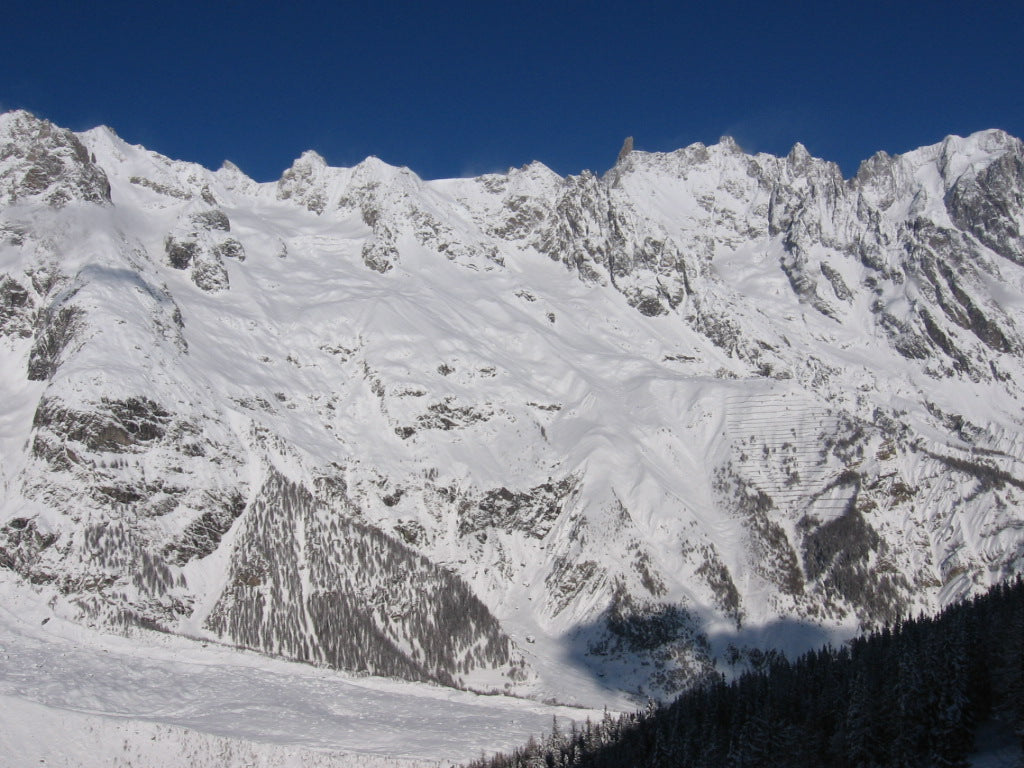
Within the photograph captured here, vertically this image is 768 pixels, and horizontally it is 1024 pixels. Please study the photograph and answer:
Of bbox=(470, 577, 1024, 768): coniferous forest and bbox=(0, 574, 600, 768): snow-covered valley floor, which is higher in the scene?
bbox=(470, 577, 1024, 768): coniferous forest

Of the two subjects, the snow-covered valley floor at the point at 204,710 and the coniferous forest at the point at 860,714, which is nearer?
the coniferous forest at the point at 860,714

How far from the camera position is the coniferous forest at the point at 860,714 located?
7369cm

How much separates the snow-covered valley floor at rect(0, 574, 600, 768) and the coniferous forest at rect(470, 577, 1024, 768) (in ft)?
51.2

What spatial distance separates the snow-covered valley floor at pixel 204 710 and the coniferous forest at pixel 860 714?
15595 millimetres

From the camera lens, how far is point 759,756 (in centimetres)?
7844

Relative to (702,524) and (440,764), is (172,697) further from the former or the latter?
(702,524)

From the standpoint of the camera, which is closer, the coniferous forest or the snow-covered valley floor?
the coniferous forest

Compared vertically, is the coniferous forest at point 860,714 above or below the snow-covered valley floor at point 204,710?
above

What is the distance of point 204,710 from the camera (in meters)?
110

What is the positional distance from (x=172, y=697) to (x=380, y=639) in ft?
146

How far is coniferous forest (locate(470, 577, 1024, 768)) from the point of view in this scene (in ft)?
242

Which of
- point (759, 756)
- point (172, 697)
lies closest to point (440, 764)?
point (172, 697)

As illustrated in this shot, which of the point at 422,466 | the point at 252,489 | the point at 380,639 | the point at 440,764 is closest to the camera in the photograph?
the point at 440,764

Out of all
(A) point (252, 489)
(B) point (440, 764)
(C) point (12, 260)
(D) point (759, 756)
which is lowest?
(B) point (440, 764)
